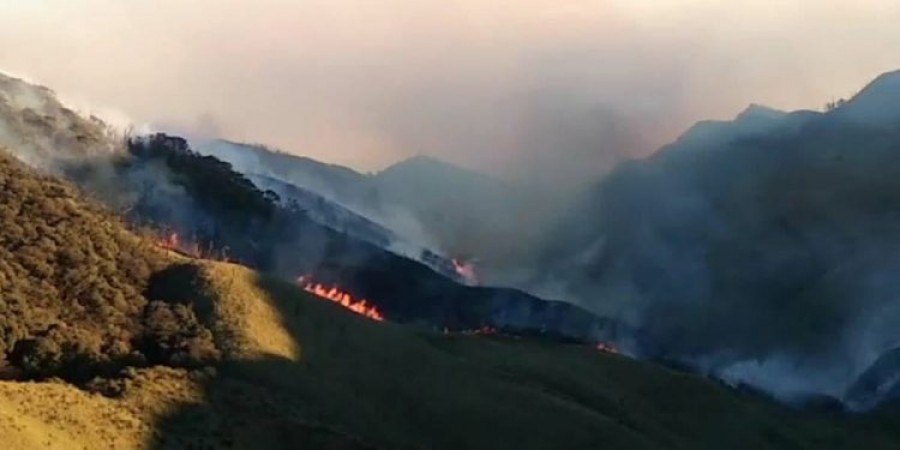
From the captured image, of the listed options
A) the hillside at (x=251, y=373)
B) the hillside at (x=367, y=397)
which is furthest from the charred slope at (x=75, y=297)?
the hillside at (x=367, y=397)

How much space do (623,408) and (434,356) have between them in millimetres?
23597

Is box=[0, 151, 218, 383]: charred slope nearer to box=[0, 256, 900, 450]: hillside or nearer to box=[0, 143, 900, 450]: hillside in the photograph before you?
box=[0, 143, 900, 450]: hillside

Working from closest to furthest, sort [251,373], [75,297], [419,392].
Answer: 1. [251,373]
2. [419,392]
3. [75,297]

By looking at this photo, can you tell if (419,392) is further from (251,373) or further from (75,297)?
(75,297)

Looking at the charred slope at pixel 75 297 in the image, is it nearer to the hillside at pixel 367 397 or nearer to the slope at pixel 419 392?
the hillside at pixel 367 397

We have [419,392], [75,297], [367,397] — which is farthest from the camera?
[75,297]

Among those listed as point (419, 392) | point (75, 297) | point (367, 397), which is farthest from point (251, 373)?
point (75, 297)

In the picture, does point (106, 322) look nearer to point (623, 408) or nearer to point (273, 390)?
point (273, 390)

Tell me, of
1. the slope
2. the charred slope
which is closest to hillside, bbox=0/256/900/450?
the slope

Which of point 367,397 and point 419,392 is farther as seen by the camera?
point 419,392

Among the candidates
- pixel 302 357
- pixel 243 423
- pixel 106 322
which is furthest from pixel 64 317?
pixel 243 423

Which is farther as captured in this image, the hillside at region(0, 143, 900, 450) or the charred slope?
the charred slope

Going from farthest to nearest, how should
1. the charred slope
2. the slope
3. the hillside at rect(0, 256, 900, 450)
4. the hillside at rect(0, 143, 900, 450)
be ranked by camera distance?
the charred slope < the slope < the hillside at rect(0, 143, 900, 450) < the hillside at rect(0, 256, 900, 450)

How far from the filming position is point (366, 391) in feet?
461
